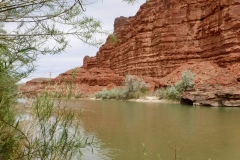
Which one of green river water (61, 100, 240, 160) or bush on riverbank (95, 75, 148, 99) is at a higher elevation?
bush on riverbank (95, 75, 148, 99)

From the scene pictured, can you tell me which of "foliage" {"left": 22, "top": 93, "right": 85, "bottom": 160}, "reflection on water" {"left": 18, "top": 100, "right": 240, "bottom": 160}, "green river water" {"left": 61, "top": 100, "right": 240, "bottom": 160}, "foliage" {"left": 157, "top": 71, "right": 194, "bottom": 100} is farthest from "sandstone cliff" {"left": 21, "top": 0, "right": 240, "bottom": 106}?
"foliage" {"left": 22, "top": 93, "right": 85, "bottom": 160}

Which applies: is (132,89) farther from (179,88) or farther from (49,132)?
(49,132)

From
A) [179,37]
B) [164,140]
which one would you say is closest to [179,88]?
[179,37]

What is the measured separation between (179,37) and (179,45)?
1.77 metres

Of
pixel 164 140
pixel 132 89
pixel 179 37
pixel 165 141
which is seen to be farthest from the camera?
pixel 179 37

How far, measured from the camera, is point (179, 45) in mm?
63500

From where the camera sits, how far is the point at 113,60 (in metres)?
84.7

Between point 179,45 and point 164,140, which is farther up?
point 179,45

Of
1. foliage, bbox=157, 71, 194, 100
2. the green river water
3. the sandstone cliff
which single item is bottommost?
the green river water

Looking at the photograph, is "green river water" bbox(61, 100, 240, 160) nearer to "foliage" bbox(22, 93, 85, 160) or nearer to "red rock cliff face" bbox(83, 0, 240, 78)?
"foliage" bbox(22, 93, 85, 160)

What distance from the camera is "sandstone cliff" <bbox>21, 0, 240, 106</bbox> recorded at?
172ft

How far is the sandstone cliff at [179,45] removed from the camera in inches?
2058

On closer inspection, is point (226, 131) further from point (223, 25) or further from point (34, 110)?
point (223, 25)

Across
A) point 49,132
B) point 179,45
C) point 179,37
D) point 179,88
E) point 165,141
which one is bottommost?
point 165,141
